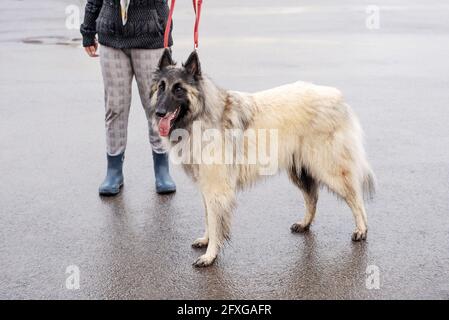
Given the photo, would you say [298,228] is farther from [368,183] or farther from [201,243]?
[201,243]

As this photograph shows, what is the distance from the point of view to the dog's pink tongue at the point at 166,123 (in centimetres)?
463

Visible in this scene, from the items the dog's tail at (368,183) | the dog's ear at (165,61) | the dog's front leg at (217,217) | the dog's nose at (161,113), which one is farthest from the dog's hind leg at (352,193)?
the dog's ear at (165,61)

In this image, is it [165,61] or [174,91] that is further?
[165,61]

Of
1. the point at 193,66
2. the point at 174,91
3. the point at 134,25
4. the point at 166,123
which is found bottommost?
the point at 166,123

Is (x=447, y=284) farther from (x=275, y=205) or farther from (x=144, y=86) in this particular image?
(x=144, y=86)

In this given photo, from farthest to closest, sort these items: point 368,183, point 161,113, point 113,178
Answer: point 113,178, point 368,183, point 161,113

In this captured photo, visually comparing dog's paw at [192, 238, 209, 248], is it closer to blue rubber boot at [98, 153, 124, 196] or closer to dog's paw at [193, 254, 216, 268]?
dog's paw at [193, 254, 216, 268]

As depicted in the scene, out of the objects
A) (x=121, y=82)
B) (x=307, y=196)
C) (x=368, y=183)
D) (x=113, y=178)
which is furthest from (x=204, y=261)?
(x=121, y=82)

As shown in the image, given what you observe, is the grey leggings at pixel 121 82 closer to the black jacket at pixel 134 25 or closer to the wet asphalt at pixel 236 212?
the black jacket at pixel 134 25

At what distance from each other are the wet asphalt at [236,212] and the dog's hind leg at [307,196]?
0.31ft

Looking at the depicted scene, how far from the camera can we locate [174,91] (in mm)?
4629

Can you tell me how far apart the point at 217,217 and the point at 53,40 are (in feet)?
33.4
